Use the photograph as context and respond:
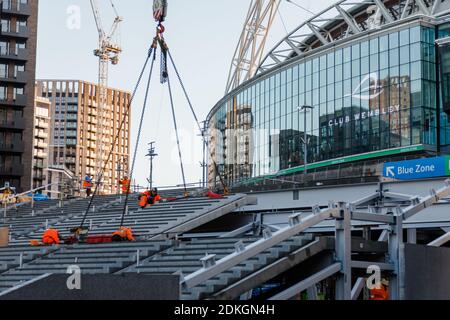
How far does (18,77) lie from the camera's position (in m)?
93.8

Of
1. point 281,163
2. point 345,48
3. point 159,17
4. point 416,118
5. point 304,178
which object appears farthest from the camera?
point 281,163

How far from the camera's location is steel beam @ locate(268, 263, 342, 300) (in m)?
20.6

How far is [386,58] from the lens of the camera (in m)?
64.6

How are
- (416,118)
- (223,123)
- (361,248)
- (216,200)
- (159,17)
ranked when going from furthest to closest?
1. (223,123)
2. (416,118)
3. (216,200)
4. (159,17)
5. (361,248)

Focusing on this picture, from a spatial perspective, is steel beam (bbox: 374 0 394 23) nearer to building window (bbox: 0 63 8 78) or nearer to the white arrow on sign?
the white arrow on sign

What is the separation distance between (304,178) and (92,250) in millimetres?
15792

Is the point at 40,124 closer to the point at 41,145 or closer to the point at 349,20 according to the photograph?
the point at 41,145

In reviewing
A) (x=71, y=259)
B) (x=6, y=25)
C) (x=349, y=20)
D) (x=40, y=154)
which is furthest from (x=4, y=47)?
(x=71, y=259)

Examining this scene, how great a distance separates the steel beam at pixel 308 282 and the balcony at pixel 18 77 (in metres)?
77.8

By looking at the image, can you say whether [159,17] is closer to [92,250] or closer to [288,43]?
[92,250]

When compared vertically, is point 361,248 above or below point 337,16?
below

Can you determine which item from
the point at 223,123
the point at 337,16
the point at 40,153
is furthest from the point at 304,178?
the point at 40,153
